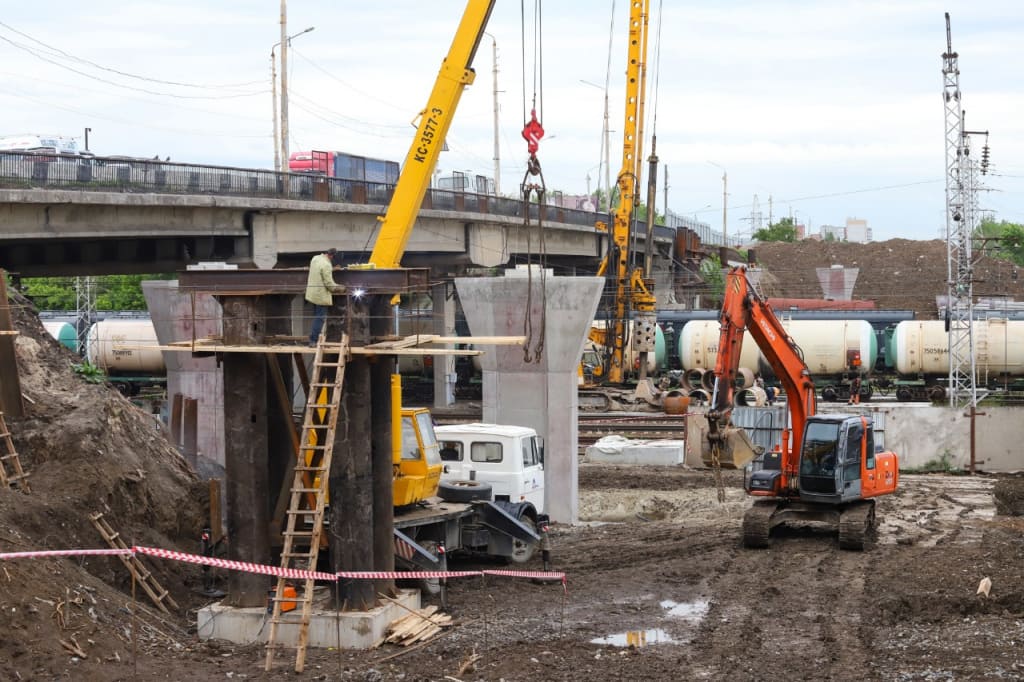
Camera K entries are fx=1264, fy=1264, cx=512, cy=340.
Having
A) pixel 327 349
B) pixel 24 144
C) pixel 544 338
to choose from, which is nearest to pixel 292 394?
pixel 327 349

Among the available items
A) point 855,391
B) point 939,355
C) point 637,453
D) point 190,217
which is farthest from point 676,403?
point 190,217

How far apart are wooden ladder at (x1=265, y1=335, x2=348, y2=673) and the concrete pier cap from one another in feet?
34.8

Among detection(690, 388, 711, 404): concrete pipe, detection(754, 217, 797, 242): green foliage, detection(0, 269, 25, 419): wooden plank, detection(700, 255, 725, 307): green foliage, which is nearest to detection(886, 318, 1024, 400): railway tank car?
detection(690, 388, 711, 404): concrete pipe

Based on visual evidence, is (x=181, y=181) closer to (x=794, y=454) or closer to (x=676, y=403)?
(x=794, y=454)

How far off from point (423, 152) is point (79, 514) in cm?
843

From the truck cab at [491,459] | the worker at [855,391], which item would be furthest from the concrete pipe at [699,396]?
the truck cab at [491,459]

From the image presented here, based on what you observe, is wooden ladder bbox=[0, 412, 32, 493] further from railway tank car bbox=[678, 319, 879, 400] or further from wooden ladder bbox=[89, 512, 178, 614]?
railway tank car bbox=[678, 319, 879, 400]

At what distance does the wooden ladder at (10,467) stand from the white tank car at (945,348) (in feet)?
121

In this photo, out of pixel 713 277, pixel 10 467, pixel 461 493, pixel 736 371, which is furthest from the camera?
pixel 713 277

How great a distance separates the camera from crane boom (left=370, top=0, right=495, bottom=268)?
2095 cm

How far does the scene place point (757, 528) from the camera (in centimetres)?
2183

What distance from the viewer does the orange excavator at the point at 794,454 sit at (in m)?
21.8

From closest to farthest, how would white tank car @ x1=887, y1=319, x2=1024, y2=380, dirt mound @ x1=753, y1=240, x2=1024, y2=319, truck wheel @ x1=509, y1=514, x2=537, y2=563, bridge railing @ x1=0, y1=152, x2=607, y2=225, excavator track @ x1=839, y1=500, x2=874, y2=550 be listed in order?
truck wheel @ x1=509, y1=514, x2=537, y2=563, excavator track @ x1=839, y1=500, x2=874, y2=550, bridge railing @ x1=0, y1=152, x2=607, y2=225, white tank car @ x1=887, y1=319, x2=1024, y2=380, dirt mound @ x1=753, y1=240, x2=1024, y2=319

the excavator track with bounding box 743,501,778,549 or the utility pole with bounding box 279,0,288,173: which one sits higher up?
the utility pole with bounding box 279,0,288,173
